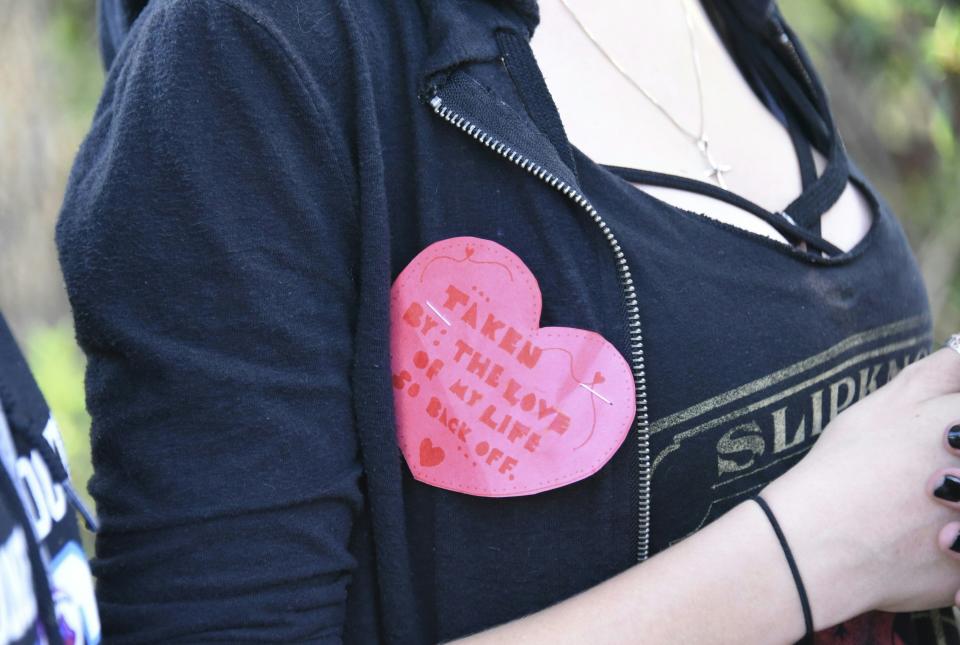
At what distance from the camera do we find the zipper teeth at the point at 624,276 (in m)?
0.84

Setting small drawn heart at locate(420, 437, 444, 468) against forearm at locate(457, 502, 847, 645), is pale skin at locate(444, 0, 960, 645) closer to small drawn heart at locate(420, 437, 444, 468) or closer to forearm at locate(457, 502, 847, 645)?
forearm at locate(457, 502, 847, 645)

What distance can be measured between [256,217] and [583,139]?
0.38m

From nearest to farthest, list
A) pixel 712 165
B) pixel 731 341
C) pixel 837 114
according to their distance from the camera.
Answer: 1. pixel 731 341
2. pixel 712 165
3. pixel 837 114

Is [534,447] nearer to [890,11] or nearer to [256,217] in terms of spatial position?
[256,217]

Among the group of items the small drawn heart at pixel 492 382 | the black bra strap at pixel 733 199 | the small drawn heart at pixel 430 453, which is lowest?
the small drawn heart at pixel 430 453

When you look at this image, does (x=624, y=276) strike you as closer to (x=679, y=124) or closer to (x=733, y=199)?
(x=733, y=199)

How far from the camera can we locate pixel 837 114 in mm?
3289

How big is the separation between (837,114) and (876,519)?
2722mm

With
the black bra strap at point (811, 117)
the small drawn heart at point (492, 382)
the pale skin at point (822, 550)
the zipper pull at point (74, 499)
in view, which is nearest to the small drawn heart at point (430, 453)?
the small drawn heart at point (492, 382)

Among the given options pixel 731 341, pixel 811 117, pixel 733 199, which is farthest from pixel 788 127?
pixel 731 341

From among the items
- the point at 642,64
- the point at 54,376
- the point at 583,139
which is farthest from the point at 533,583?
the point at 54,376

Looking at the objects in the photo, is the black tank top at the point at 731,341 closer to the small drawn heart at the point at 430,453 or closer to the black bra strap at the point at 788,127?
the black bra strap at the point at 788,127

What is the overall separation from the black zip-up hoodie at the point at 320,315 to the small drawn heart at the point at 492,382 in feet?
0.06

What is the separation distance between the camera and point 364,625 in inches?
34.4
